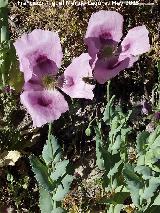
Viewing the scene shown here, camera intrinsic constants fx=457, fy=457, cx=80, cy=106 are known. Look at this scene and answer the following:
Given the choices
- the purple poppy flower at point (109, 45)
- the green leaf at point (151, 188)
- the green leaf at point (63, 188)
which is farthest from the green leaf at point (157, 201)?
the purple poppy flower at point (109, 45)

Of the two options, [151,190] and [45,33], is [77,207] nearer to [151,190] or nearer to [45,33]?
[151,190]

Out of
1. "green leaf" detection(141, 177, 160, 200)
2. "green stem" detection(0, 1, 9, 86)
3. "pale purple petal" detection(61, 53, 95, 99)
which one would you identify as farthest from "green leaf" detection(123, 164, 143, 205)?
"green stem" detection(0, 1, 9, 86)

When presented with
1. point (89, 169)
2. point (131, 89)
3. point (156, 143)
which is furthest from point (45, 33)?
point (131, 89)

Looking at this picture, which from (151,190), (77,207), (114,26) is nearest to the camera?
(114,26)

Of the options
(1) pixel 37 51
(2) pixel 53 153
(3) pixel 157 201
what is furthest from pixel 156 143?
(1) pixel 37 51

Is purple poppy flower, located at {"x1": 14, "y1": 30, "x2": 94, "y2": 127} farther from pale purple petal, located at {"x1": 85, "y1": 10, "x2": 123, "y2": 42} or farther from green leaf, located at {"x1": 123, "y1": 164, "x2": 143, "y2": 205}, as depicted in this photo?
green leaf, located at {"x1": 123, "y1": 164, "x2": 143, "y2": 205}

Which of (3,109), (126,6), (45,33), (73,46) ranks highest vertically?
(126,6)
